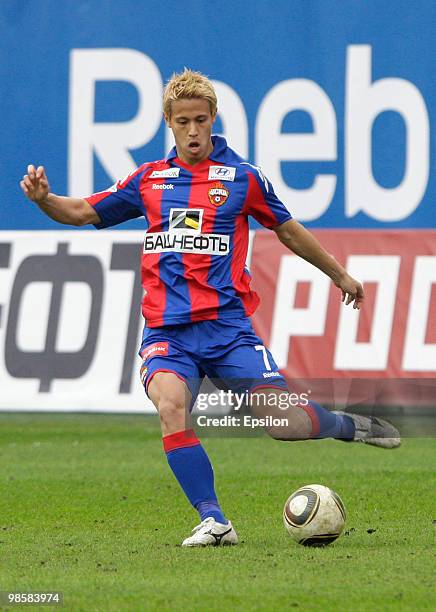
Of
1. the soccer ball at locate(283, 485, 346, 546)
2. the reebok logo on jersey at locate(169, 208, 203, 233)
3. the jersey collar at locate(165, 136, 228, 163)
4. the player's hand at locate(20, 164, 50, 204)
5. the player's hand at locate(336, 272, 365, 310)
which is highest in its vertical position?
the jersey collar at locate(165, 136, 228, 163)

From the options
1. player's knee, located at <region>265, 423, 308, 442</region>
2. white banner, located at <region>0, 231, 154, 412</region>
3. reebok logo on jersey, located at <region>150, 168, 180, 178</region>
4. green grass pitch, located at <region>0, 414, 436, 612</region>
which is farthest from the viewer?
white banner, located at <region>0, 231, 154, 412</region>

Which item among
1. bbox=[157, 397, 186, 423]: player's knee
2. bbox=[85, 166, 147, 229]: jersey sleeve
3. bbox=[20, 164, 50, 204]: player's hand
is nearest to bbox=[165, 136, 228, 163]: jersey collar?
bbox=[85, 166, 147, 229]: jersey sleeve

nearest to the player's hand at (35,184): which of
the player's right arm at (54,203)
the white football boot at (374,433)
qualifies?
the player's right arm at (54,203)

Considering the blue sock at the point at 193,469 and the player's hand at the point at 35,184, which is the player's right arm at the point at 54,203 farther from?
the blue sock at the point at 193,469

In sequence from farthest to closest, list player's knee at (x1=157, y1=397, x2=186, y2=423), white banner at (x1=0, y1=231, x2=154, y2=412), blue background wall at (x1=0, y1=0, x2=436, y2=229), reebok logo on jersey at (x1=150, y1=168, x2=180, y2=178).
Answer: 1. blue background wall at (x1=0, y1=0, x2=436, y2=229)
2. white banner at (x1=0, y1=231, x2=154, y2=412)
3. reebok logo on jersey at (x1=150, y1=168, x2=180, y2=178)
4. player's knee at (x1=157, y1=397, x2=186, y2=423)

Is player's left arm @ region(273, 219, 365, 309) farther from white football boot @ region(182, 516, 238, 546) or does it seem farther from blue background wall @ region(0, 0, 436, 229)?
blue background wall @ region(0, 0, 436, 229)

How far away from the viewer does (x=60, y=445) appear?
39.8 ft

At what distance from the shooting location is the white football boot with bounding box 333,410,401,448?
7344 mm

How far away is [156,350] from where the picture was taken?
22.9ft

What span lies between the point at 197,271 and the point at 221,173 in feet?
1.67

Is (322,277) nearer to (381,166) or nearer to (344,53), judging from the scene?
(381,166)

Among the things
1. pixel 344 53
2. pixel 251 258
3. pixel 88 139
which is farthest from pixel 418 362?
pixel 88 139

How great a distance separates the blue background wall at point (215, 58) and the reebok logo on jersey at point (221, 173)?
6.05 metres

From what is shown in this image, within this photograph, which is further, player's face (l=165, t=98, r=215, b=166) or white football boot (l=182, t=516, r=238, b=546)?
player's face (l=165, t=98, r=215, b=166)
